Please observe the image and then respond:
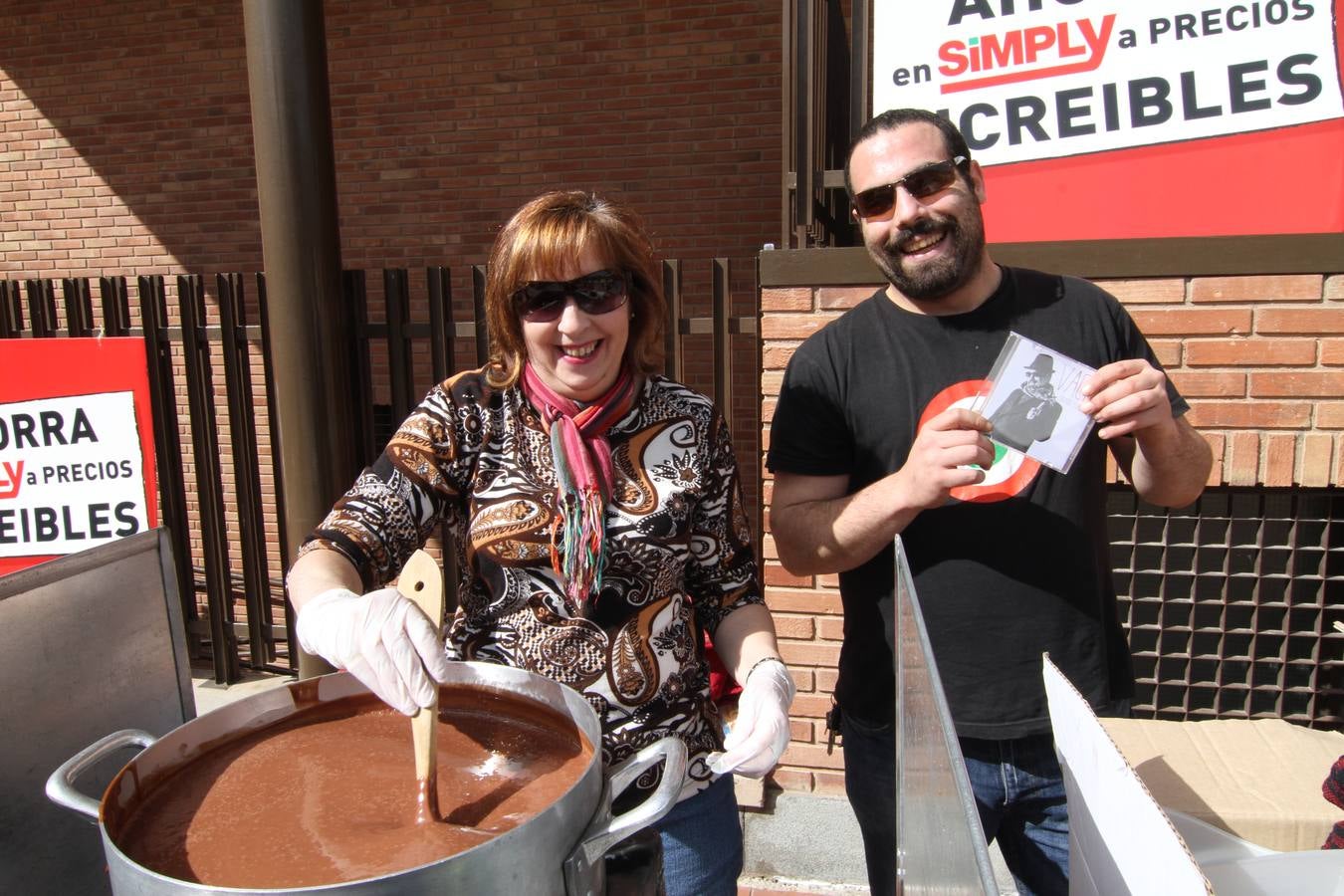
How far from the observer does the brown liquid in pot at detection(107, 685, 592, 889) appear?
0.96 meters

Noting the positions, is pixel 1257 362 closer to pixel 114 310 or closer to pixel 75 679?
pixel 75 679

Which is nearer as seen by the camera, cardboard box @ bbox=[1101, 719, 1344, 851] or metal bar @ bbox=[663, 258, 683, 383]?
cardboard box @ bbox=[1101, 719, 1344, 851]

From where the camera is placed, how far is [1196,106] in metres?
2.81

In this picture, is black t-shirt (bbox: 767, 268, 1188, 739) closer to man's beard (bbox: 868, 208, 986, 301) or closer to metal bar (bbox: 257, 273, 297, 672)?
man's beard (bbox: 868, 208, 986, 301)

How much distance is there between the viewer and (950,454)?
1414 mm

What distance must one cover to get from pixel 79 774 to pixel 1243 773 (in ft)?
5.88

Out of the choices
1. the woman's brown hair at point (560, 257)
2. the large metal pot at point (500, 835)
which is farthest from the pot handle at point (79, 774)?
the woman's brown hair at point (560, 257)

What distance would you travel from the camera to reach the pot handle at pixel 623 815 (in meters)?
0.93

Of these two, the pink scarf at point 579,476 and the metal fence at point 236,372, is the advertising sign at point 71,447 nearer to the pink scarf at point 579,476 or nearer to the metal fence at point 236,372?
the metal fence at point 236,372

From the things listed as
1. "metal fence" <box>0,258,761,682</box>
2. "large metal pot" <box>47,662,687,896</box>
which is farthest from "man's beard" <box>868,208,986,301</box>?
"metal fence" <box>0,258,761,682</box>

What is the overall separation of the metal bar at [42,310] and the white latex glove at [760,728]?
4.49m

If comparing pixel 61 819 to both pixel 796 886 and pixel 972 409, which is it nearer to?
pixel 972 409

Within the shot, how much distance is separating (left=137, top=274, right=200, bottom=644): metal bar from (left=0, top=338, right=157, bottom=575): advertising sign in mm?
156

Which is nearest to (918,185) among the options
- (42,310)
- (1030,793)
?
(1030,793)
